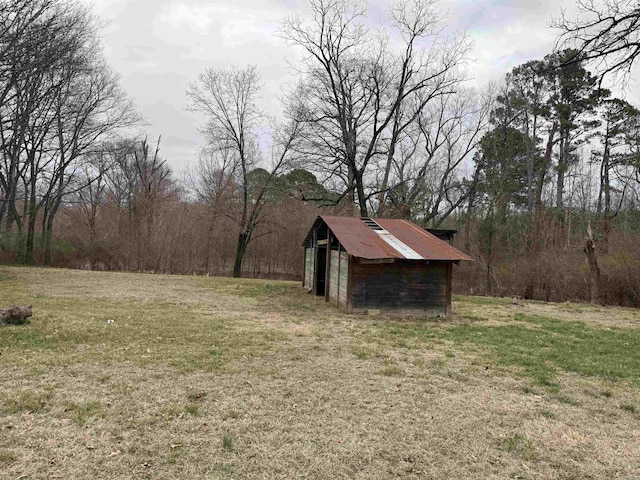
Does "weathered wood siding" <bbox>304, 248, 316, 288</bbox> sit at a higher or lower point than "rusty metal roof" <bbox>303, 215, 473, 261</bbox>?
lower

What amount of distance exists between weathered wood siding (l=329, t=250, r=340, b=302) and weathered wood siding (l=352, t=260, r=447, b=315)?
1.51 m

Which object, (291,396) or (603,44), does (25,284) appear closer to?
(291,396)

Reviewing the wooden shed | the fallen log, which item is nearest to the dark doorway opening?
the wooden shed

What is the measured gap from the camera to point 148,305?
10.7 meters

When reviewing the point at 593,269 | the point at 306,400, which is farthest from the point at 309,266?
the point at 306,400

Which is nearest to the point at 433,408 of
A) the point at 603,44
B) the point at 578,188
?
the point at 603,44

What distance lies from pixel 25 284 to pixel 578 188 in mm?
29125

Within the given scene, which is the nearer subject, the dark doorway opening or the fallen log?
the fallen log

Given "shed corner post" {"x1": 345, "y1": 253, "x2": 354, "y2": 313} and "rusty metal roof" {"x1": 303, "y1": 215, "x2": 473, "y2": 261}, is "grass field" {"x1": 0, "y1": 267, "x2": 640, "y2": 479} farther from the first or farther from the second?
"rusty metal roof" {"x1": 303, "y1": 215, "x2": 473, "y2": 261}

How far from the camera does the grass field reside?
126 inches

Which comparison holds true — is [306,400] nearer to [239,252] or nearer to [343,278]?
[343,278]

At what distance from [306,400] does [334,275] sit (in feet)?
26.5

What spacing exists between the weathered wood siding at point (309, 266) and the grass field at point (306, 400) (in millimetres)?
6514

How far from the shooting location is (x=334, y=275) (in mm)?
12531
